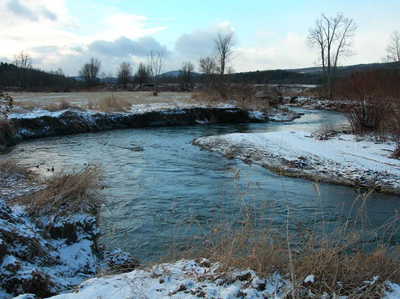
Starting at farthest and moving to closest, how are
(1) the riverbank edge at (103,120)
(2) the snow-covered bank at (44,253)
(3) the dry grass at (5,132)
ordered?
(1) the riverbank edge at (103,120) → (3) the dry grass at (5,132) → (2) the snow-covered bank at (44,253)

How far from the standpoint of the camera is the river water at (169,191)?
559 centimetres

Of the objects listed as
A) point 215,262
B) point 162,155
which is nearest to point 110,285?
point 215,262

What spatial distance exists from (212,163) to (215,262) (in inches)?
310

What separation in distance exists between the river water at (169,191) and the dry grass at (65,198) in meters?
0.61

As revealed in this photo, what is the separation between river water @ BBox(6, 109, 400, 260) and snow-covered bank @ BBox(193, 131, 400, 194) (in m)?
0.62

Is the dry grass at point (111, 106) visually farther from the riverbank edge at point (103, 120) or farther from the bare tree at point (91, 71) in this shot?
the bare tree at point (91, 71)

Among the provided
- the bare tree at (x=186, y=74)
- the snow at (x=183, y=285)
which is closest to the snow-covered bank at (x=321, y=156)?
the snow at (x=183, y=285)

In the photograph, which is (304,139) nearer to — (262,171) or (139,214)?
(262,171)

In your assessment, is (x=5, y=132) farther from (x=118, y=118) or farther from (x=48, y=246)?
(x=48, y=246)

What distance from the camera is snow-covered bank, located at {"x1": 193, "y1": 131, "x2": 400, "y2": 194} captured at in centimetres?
891

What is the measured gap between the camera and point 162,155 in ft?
40.5

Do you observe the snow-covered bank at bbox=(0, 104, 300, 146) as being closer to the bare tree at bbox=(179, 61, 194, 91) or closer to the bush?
the bush

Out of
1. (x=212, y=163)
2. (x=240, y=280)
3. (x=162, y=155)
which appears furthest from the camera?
(x=162, y=155)

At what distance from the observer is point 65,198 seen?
5082mm
